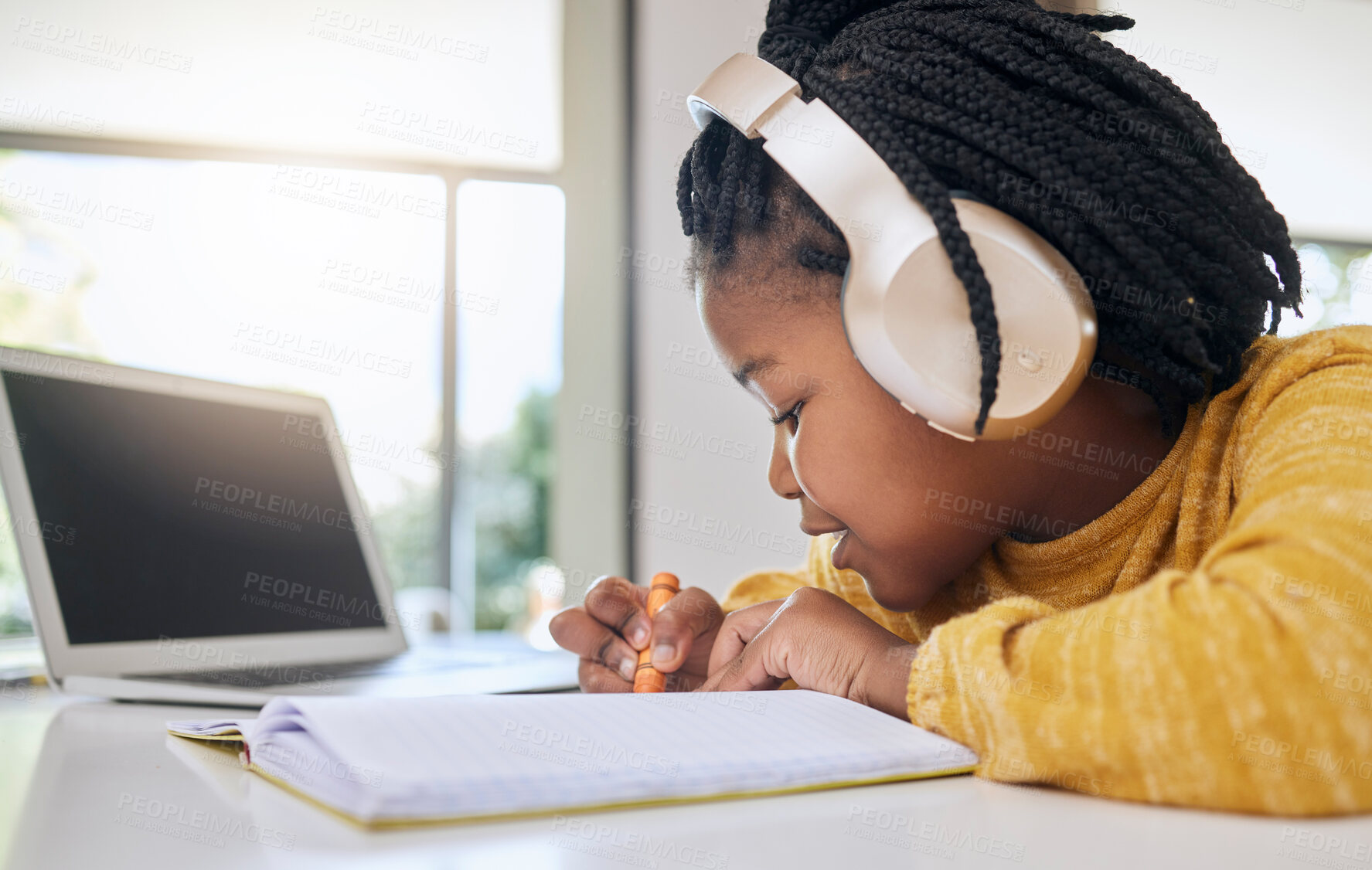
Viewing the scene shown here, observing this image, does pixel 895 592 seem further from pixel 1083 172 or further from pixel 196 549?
pixel 196 549

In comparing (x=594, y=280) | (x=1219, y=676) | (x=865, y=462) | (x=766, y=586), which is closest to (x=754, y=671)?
(x=865, y=462)

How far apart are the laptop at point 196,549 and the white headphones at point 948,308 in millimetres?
492

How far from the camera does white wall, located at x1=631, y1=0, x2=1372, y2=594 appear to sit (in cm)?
150

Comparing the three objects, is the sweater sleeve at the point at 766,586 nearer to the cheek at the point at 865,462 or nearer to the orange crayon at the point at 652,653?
the orange crayon at the point at 652,653

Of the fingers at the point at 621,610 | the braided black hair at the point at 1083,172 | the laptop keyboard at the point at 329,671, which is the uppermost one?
the braided black hair at the point at 1083,172

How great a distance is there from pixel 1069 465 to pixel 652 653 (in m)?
0.36

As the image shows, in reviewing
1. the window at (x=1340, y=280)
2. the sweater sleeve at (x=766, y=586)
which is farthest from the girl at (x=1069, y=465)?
the window at (x=1340, y=280)

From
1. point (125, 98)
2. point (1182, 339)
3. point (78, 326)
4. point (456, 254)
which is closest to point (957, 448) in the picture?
point (1182, 339)

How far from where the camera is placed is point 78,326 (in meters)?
3.45

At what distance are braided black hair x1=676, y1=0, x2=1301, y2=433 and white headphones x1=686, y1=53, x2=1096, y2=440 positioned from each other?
0.4 inches

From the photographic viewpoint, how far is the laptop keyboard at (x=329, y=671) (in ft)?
2.69

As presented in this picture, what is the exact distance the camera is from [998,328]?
51cm

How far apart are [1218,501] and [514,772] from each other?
1.66 ft

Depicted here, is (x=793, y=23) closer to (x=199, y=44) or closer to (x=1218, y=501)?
(x=1218, y=501)
